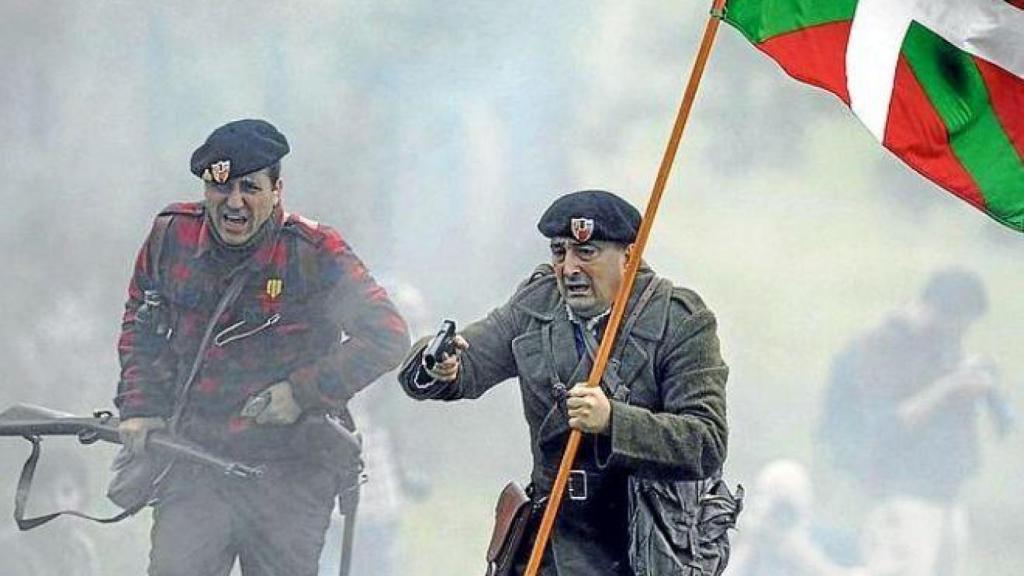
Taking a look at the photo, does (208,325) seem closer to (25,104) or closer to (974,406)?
(25,104)

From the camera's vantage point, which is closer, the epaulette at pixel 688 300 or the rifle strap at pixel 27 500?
the epaulette at pixel 688 300

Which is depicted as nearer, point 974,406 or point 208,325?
point 208,325

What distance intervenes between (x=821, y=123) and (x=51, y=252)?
2860 millimetres

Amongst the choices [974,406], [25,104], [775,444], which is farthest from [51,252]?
[974,406]

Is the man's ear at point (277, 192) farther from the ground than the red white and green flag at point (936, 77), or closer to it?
closer to it

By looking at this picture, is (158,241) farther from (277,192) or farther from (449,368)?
(449,368)

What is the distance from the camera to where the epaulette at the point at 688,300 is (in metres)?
6.79

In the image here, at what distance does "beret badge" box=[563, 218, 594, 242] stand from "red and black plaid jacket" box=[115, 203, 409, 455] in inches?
82.0

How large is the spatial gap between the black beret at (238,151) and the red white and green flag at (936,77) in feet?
8.30

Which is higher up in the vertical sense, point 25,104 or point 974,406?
point 25,104

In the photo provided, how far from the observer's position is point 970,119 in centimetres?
670

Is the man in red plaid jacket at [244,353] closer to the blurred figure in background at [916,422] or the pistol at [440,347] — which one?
the blurred figure in background at [916,422]

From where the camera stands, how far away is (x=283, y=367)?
8828mm

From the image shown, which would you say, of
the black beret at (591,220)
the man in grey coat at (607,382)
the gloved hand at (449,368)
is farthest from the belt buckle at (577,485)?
the black beret at (591,220)
